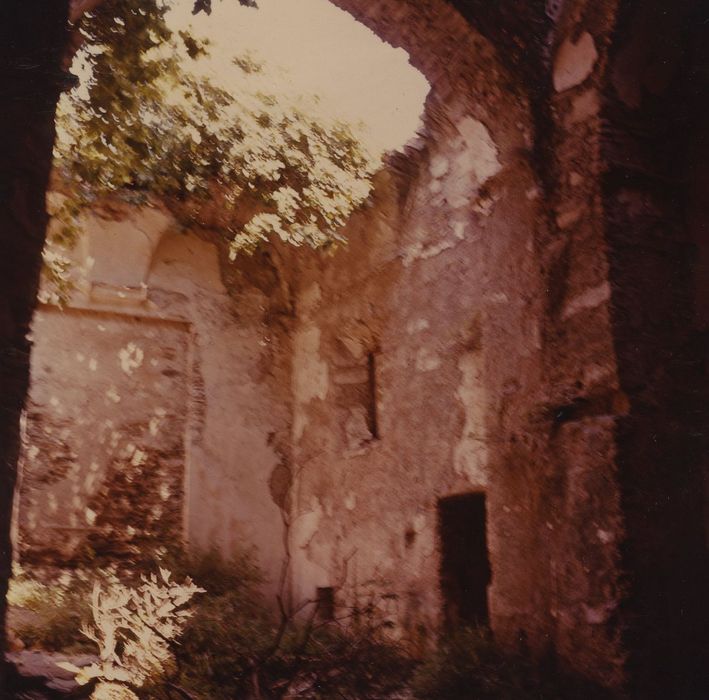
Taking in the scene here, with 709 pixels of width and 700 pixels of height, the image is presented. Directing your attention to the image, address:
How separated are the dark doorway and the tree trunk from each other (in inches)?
144

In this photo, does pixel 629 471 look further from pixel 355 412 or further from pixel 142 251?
pixel 142 251

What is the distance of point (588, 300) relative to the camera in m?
4.13

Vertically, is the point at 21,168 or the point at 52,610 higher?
the point at 21,168

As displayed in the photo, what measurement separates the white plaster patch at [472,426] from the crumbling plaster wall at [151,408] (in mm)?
3001

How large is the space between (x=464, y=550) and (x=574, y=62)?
3.25 metres

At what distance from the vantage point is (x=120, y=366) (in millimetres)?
7711

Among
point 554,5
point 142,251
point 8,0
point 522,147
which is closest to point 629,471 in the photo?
point 522,147

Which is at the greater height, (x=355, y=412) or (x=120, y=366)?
(x=120, y=366)

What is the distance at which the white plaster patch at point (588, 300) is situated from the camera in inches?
158

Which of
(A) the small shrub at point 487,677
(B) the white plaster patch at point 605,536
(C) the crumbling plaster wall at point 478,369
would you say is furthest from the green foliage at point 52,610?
(B) the white plaster patch at point 605,536

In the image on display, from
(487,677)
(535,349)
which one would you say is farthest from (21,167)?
(487,677)

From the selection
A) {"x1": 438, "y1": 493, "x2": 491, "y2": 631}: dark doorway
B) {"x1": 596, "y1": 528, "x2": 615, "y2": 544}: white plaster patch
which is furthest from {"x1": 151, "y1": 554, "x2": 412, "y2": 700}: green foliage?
{"x1": 596, "y1": 528, "x2": 615, "y2": 544}: white plaster patch

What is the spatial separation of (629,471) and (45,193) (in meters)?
2.78

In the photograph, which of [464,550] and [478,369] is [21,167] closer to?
[478,369]
